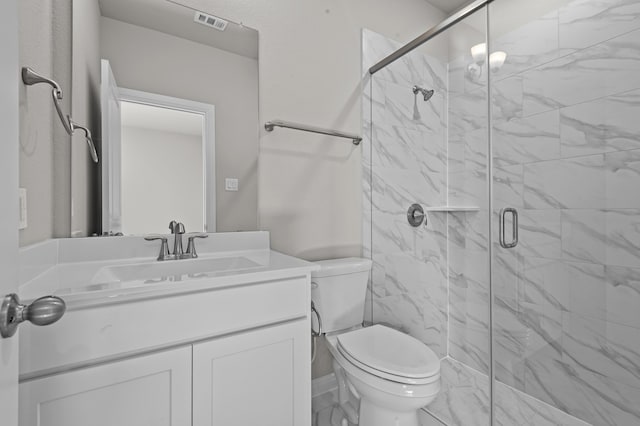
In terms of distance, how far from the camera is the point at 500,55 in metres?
1.50

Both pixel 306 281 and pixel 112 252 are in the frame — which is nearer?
pixel 306 281

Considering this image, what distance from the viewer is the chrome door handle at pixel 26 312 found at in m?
0.40

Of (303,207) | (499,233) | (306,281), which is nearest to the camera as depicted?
(306,281)

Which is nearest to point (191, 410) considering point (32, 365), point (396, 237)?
point (32, 365)

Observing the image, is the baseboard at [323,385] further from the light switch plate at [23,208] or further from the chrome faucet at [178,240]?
the light switch plate at [23,208]

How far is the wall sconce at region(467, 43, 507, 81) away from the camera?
1.51 meters

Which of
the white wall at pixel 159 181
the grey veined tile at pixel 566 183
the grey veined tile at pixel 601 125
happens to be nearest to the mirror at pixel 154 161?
the white wall at pixel 159 181

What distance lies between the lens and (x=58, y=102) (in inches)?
38.0

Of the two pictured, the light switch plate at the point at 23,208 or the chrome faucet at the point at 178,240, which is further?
the chrome faucet at the point at 178,240

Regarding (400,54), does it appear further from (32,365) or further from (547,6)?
(32,365)

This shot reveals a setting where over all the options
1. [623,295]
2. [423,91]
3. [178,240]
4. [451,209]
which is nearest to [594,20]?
[423,91]

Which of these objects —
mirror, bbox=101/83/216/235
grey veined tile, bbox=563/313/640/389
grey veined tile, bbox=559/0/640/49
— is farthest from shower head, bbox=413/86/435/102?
grey veined tile, bbox=563/313/640/389

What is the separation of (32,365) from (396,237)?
1655 mm

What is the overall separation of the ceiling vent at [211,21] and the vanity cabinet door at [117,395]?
1375 millimetres
